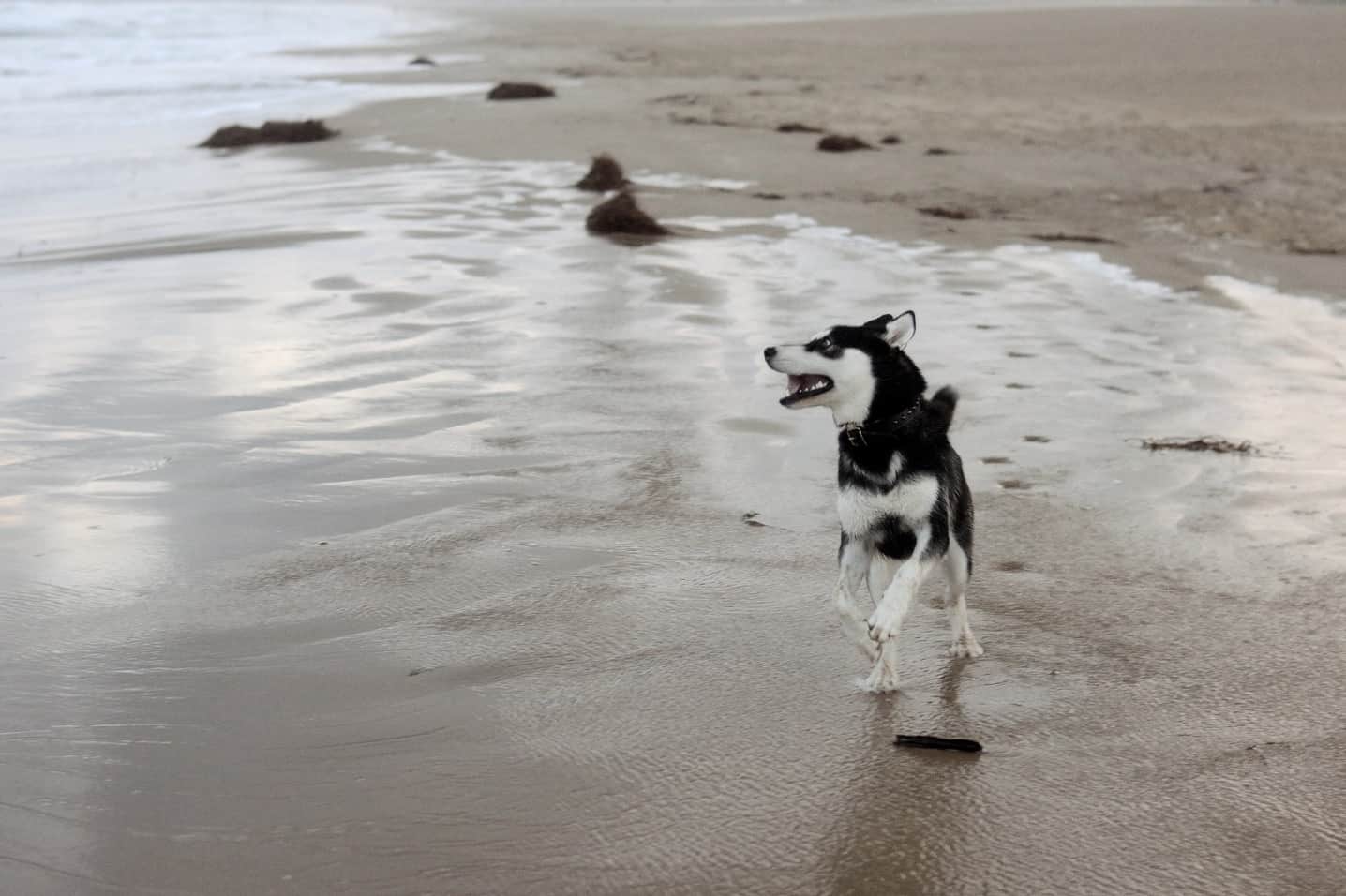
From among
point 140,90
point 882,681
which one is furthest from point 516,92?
point 882,681

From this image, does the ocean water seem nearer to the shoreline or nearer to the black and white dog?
the shoreline

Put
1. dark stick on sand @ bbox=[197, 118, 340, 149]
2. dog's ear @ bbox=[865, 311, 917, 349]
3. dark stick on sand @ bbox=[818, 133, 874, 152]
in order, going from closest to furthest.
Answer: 1. dog's ear @ bbox=[865, 311, 917, 349]
2. dark stick on sand @ bbox=[818, 133, 874, 152]
3. dark stick on sand @ bbox=[197, 118, 340, 149]

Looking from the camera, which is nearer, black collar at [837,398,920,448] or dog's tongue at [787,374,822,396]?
black collar at [837,398,920,448]

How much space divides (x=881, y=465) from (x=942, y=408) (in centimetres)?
38

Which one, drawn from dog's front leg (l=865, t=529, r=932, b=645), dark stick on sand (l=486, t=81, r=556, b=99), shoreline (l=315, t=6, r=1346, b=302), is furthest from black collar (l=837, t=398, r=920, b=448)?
dark stick on sand (l=486, t=81, r=556, b=99)

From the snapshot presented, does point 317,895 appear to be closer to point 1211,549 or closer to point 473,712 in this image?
point 473,712

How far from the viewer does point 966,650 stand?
449 cm

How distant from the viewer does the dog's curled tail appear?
4.37 m

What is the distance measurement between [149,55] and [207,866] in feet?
111

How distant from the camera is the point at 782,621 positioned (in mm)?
4770

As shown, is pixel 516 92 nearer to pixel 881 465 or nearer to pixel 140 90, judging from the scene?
pixel 140 90

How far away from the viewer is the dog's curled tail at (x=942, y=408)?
14.3 ft

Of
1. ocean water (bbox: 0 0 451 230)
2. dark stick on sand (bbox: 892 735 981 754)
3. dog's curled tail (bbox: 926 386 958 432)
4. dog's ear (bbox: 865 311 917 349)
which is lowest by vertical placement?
ocean water (bbox: 0 0 451 230)

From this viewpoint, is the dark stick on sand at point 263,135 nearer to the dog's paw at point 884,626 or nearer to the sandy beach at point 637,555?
the sandy beach at point 637,555
